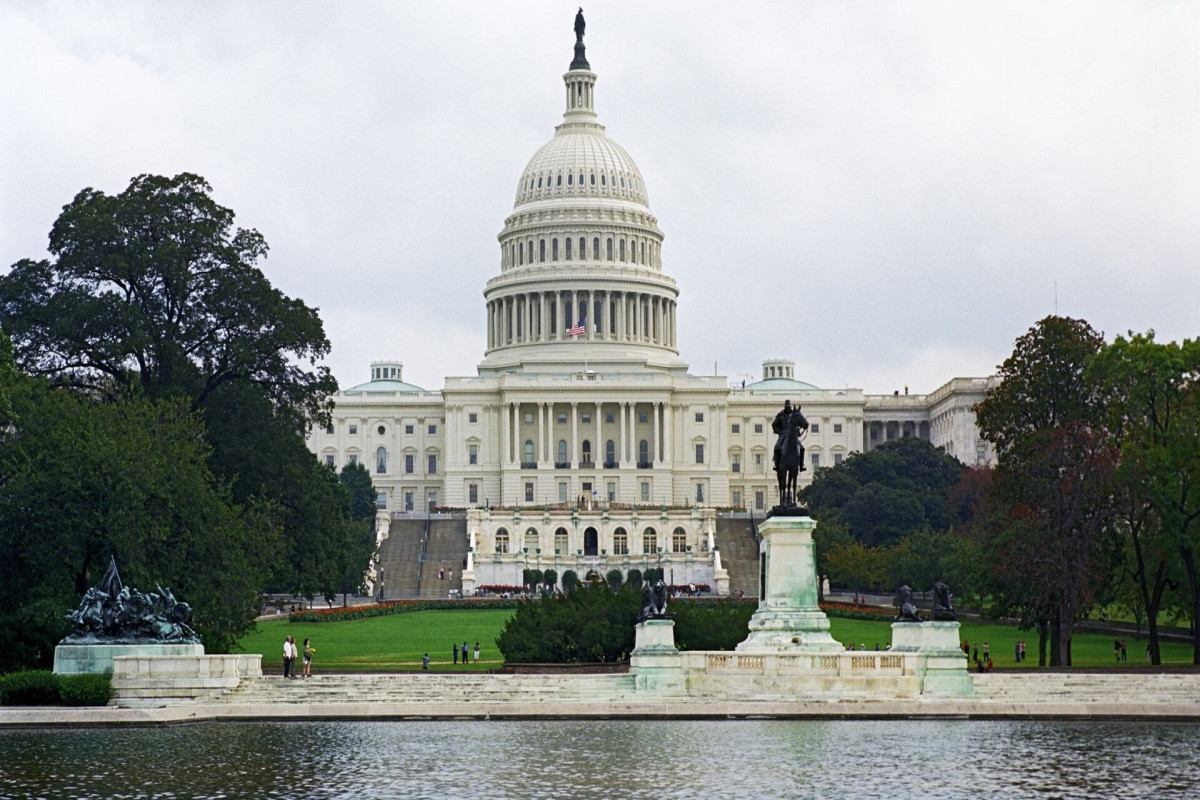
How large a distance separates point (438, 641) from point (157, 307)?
58.3ft

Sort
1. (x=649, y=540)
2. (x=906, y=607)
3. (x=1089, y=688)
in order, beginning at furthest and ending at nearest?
(x=649, y=540) → (x=906, y=607) → (x=1089, y=688)

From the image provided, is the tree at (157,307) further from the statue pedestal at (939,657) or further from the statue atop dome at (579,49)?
the statue atop dome at (579,49)

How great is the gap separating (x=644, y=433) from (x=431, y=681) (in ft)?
399

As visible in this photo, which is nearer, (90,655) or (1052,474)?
(90,655)

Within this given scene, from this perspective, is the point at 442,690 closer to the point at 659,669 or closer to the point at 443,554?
the point at 659,669

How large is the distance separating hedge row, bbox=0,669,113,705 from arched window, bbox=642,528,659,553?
96019 mm

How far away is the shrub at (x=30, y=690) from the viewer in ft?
143

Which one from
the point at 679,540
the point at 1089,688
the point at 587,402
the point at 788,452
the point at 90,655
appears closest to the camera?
the point at 90,655

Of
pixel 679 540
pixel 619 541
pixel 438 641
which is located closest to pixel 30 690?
pixel 438 641

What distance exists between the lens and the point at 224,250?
71.0 m

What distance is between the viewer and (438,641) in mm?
78812

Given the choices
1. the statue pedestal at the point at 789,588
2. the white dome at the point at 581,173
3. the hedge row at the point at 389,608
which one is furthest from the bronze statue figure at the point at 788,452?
the white dome at the point at 581,173

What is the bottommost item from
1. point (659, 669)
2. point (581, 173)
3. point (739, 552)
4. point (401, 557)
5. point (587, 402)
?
point (659, 669)

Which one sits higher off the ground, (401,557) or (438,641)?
(401,557)
